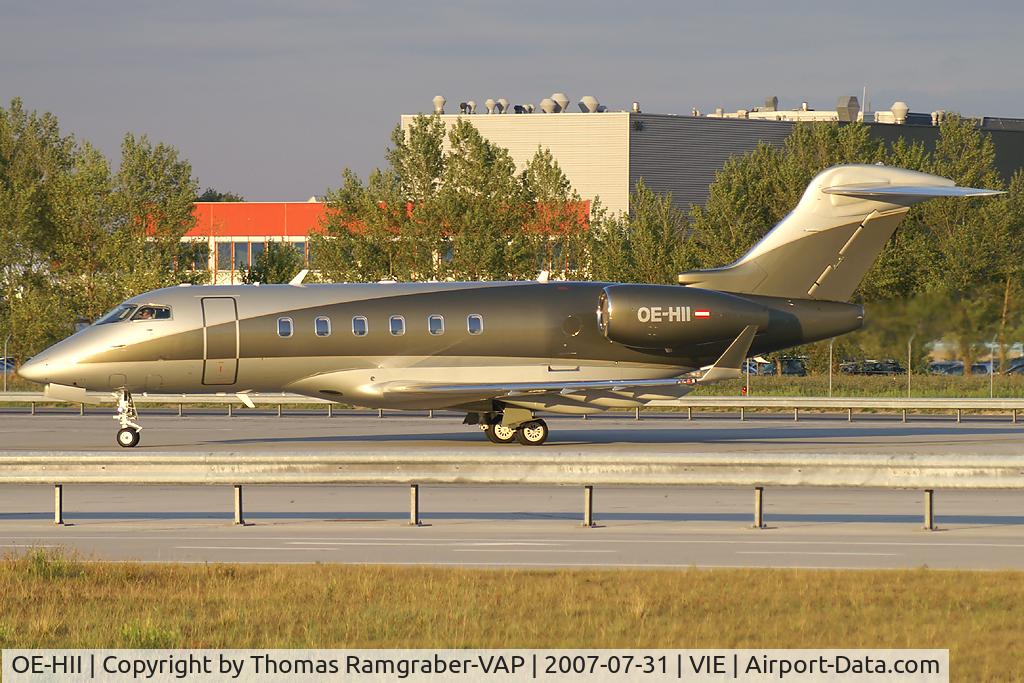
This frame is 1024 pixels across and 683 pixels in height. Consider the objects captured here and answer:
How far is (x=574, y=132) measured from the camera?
94188 mm

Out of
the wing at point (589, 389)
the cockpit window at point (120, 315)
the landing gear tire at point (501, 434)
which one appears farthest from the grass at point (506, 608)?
the landing gear tire at point (501, 434)

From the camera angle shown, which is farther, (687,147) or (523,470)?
(687,147)

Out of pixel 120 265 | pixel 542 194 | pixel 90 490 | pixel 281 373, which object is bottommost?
pixel 90 490

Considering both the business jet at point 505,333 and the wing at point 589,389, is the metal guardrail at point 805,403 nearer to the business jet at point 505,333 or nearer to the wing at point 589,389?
the business jet at point 505,333

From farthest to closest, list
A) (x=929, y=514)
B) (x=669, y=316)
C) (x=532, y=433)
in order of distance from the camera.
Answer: (x=669, y=316) < (x=532, y=433) < (x=929, y=514)

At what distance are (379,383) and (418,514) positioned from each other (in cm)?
1029

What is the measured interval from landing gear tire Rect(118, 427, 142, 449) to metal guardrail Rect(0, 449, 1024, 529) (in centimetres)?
893

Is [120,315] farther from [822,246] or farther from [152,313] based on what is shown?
[822,246]

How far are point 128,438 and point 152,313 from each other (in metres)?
2.34

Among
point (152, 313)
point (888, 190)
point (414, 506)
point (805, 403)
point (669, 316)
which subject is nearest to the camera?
point (414, 506)

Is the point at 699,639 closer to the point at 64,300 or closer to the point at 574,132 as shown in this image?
the point at 64,300

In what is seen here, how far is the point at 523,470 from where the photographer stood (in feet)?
55.8

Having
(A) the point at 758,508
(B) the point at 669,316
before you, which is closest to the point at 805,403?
(B) the point at 669,316

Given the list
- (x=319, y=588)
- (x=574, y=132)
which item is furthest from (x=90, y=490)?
(x=574, y=132)
